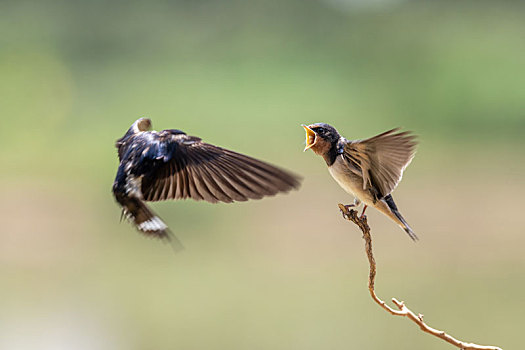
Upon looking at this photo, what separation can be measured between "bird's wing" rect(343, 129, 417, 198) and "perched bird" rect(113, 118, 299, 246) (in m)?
0.20

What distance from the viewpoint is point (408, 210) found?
641 cm

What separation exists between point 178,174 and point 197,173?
0.04 m

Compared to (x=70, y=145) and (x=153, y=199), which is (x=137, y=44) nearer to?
(x=70, y=145)

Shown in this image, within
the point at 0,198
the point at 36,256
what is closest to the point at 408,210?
the point at 36,256

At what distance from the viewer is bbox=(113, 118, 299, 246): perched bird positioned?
1531 mm

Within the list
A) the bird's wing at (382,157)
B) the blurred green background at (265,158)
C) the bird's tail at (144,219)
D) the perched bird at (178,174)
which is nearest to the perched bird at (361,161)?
the bird's wing at (382,157)

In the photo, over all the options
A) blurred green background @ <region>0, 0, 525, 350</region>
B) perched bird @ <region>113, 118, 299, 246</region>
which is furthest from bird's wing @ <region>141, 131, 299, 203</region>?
blurred green background @ <region>0, 0, 525, 350</region>

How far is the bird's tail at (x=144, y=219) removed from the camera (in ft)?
4.74

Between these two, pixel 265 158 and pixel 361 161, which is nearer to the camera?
pixel 361 161

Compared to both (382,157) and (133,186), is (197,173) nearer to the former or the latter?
(133,186)

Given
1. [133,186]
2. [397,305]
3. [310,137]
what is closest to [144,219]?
[133,186]

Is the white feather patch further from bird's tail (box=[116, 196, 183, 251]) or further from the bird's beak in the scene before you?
the bird's beak

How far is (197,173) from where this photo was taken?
5.52 feet

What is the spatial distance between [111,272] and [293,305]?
4.68ft
